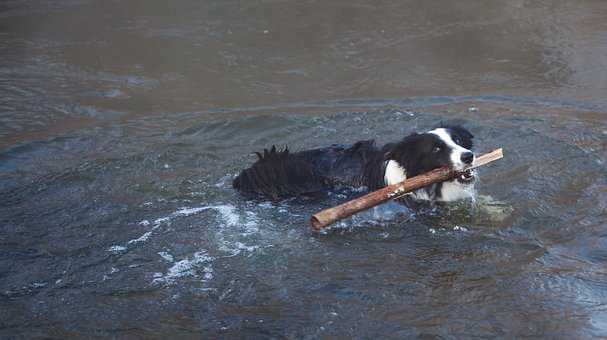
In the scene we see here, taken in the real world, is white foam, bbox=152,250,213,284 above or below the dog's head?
below

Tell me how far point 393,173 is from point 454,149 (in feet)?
2.18

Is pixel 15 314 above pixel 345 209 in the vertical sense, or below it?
below

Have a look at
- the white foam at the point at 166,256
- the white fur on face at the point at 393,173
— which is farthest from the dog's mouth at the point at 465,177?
the white foam at the point at 166,256

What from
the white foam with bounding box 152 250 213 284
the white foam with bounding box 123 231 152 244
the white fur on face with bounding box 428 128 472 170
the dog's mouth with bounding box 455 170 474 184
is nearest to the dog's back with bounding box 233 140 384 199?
the white fur on face with bounding box 428 128 472 170

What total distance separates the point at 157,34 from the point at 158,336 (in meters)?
8.91

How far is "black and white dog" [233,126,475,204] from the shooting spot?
21.0ft

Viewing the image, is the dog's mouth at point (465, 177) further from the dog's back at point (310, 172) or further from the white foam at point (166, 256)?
the white foam at point (166, 256)

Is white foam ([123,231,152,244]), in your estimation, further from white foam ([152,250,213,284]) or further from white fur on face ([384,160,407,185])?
white fur on face ([384,160,407,185])

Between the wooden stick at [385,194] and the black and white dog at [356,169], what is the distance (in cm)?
22

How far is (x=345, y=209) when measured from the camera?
556 centimetres

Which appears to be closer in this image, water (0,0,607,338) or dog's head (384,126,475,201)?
water (0,0,607,338)

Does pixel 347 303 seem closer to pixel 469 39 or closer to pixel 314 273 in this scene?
pixel 314 273

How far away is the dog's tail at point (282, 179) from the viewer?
673cm

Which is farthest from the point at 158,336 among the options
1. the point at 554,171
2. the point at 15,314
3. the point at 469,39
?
the point at 469,39
